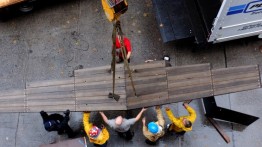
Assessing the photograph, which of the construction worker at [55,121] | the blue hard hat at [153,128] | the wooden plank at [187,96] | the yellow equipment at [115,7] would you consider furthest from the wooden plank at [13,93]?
the yellow equipment at [115,7]

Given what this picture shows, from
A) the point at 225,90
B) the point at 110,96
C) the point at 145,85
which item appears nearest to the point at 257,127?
the point at 225,90

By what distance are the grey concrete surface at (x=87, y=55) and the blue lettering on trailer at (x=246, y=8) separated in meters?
1.75

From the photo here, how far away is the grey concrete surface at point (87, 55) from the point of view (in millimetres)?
8234

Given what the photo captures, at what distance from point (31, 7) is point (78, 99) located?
3661 mm

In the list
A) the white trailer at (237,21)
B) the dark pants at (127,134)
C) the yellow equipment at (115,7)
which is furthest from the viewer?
the dark pants at (127,134)

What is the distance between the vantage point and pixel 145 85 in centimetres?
721

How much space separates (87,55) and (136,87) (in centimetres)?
248

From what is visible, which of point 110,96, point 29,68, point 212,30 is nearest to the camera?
point 110,96

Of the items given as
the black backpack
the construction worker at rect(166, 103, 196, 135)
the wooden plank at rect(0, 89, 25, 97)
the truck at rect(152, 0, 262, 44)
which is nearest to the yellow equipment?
the construction worker at rect(166, 103, 196, 135)

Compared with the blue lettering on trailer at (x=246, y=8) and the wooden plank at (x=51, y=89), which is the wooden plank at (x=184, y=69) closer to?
the blue lettering on trailer at (x=246, y=8)

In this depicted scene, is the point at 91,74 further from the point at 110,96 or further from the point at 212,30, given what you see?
the point at 212,30

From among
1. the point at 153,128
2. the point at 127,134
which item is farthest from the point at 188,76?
the point at 127,134

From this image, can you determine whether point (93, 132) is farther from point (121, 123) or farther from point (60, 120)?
point (60, 120)

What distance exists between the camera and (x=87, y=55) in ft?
30.1
